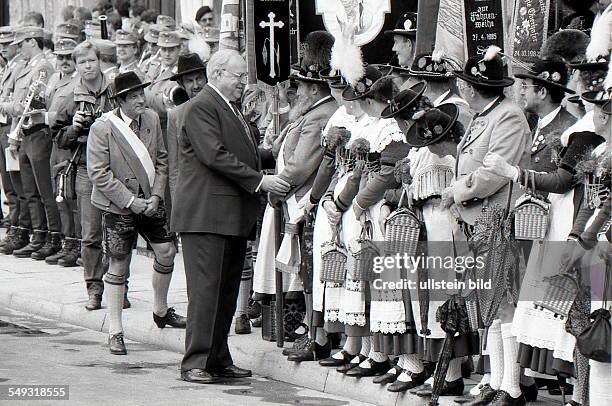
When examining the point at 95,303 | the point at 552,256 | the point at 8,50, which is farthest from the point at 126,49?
the point at 552,256

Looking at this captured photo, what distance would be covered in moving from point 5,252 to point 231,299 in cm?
706

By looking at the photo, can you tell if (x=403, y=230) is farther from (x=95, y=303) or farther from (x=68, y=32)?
(x=68, y=32)

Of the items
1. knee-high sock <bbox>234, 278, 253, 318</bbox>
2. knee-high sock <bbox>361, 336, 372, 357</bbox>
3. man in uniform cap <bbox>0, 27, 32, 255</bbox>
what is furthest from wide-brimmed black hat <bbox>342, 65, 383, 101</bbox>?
man in uniform cap <bbox>0, 27, 32, 255</bbox>

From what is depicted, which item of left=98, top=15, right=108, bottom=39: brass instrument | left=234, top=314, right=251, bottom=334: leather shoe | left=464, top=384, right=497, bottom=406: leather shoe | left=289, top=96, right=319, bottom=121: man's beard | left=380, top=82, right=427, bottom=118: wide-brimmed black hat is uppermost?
left=98, top=15, right=108, bottom=39: brass instrument

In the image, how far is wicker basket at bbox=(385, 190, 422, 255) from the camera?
28.8 ft

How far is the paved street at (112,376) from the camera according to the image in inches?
363

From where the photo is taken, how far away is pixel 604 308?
741cm

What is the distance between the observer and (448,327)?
8469mm

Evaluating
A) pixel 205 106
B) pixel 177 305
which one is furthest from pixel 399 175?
pixel 177 305

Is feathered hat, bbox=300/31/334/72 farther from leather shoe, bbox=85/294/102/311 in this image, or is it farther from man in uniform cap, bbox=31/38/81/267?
man in uniform cap, bbox=31/38/81/267

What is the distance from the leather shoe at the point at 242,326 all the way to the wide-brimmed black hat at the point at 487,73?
3290 millimetres

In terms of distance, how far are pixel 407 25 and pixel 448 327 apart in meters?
2.60

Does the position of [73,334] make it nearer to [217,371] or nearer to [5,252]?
[217,371]

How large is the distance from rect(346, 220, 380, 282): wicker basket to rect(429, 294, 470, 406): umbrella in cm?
69
